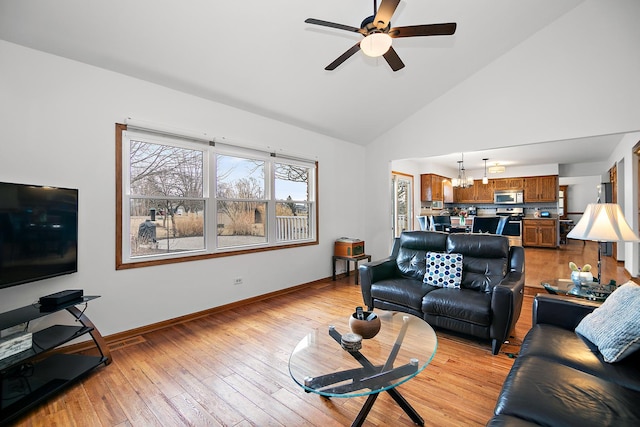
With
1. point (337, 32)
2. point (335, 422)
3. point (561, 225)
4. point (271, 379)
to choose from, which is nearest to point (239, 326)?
point (271, 379)

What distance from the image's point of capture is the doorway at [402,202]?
22.9 feet

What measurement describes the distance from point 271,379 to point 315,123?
3659mm

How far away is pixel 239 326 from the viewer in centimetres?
314

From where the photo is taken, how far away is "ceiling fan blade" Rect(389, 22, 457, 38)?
211 cm

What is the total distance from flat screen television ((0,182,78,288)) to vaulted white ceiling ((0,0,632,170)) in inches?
50.2

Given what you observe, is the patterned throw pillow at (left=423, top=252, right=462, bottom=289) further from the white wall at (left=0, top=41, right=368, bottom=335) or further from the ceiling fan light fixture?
the white wall at (left=0, top=41, right=368, bottom=335)

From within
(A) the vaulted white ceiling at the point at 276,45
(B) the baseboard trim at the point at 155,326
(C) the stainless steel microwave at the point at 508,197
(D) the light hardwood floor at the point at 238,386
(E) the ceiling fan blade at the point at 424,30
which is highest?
(A) the vaulted white ceiling at the point at 276,45

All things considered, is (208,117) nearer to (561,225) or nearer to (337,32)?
(337,32)

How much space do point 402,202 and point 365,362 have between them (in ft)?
20.9

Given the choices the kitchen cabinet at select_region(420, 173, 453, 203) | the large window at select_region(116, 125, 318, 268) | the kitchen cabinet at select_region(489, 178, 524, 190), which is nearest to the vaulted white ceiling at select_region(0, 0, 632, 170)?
the large window at select_region(116, 125, 318, 268)

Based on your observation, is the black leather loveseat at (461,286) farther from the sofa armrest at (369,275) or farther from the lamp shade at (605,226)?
the lamp shade at (605,226)

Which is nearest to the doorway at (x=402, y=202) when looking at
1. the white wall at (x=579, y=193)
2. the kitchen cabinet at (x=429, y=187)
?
the kitchen cabinet at (x=429, y=187)

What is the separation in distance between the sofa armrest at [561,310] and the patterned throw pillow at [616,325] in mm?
126

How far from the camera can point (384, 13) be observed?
1941 mm
